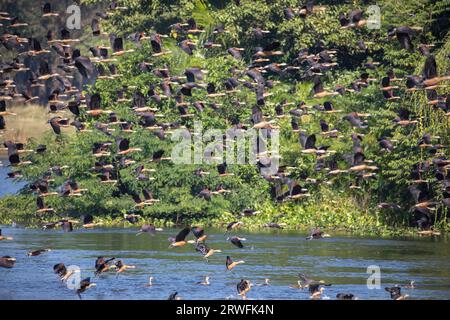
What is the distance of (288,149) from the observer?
46.4 m

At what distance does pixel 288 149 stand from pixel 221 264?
10.4 m

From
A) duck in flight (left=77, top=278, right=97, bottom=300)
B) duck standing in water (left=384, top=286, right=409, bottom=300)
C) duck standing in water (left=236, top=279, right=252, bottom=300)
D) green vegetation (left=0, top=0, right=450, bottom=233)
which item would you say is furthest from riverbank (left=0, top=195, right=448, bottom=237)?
duck in flight (left=77, top=278, right=97, bottom=300)

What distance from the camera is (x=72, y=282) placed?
3316cm

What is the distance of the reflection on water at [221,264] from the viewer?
31969 millimetres

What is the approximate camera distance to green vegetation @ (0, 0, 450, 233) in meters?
43.0

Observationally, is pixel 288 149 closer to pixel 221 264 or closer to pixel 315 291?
pixel 221 264

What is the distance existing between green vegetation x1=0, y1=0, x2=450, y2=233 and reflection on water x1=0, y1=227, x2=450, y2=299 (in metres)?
1.86

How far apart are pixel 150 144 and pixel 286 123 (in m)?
4.93

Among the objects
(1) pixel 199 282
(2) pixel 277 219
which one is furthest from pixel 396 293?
(2) pixel 277 219

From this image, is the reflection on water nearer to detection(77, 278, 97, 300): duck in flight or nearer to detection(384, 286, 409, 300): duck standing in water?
detection(77, 278, 97, 300): duck in flight

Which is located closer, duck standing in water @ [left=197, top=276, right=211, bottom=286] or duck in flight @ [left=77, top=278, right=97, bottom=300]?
duck in flight @ [left=77, top=278, right=97, bottom=300]

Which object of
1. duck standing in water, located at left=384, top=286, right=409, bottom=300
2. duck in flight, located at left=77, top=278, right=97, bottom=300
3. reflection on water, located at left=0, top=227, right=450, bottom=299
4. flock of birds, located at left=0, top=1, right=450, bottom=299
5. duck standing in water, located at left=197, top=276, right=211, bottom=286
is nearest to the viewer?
duck standing in water, located at left=384, top=286, right=409, bottom=300
